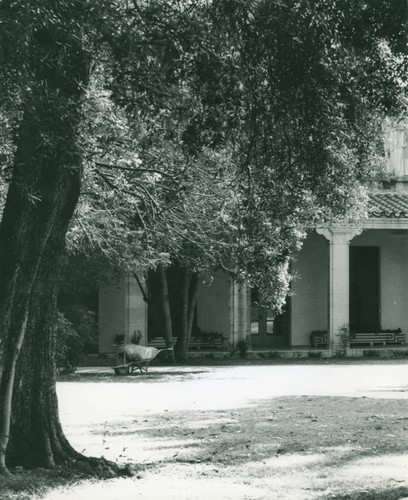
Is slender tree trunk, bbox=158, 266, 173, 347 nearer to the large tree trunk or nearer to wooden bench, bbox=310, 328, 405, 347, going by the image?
wooden bench, bbox=310, 328, 405, 347

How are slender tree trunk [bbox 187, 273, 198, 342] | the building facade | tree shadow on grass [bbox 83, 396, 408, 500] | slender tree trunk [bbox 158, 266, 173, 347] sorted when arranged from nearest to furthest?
1. tree shadow on grass [bbox 83, 396, 408, 500]
2. slender tree trunk [bbox 158, 266, 173, 347]
3. slender tree trunk [bbox 187, 273, 198, 342]
4. the building facade

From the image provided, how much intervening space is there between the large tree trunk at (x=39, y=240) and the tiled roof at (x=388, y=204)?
15.9 m

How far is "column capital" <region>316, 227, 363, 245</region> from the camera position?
24.0m

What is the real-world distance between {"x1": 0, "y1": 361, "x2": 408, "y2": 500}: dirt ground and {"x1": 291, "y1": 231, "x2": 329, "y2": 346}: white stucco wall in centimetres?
771

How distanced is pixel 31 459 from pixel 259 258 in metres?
6.59

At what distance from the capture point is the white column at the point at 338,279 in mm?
24109

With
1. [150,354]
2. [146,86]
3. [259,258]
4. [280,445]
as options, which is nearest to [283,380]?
[150,354]

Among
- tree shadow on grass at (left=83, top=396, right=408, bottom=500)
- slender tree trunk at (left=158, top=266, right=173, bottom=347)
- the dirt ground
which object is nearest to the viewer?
the dirt ground

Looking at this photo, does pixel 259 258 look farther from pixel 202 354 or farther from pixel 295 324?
pixel 295 324

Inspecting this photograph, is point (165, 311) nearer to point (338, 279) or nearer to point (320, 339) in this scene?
point (338, 279)

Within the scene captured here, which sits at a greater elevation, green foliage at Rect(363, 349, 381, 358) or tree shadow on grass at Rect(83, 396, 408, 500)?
green foliage at Rect(363, 349, 381, 358)

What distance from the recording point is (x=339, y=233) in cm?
2419

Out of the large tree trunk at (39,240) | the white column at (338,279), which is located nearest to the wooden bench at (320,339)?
the white column at (338,279)

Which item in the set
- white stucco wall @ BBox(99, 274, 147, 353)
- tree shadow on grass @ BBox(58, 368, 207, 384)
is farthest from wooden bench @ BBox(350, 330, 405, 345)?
tree shadow on grass @ BBox(58, 368, 207, 384)
